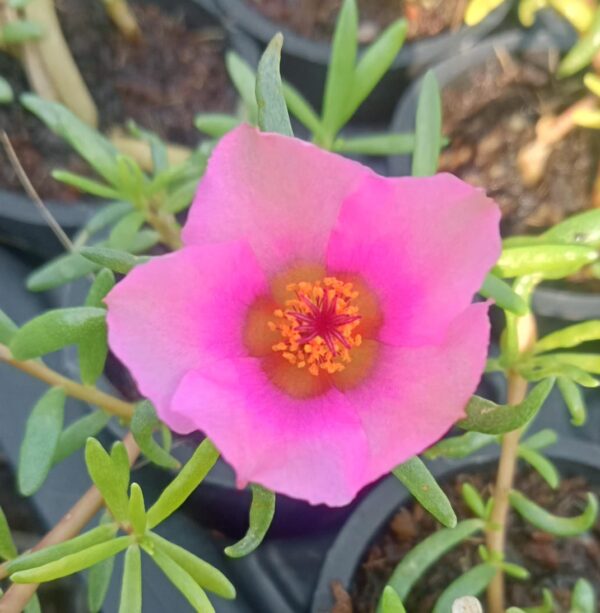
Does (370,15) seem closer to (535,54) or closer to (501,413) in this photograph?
(535,54)

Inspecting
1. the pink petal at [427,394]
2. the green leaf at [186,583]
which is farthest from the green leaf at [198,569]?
the pink petal at [427,394]

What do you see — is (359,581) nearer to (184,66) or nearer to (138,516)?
(138,516)

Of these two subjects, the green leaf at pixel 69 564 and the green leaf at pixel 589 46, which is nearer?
the green leaf at pixel 69 564

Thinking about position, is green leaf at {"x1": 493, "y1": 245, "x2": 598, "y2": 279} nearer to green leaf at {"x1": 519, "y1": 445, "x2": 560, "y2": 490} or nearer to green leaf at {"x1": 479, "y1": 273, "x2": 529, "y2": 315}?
green leaf at {"x1": 479, "y1": 273, "x2": 529, "y2": 315}

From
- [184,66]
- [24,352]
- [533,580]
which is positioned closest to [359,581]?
[533,580]

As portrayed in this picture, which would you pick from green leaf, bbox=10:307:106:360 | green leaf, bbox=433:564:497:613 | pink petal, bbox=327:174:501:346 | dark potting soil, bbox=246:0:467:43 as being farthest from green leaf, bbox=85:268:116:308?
dark potting soil, bbox=246:0:467:43

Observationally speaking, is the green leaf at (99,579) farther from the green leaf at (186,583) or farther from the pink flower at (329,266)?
the pink flower at (329,266)
